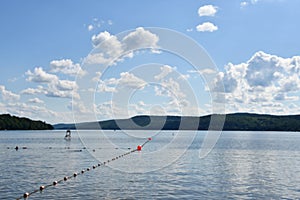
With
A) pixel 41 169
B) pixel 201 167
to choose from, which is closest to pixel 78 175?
pixel 41 169

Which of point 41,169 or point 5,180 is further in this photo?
point 41,169

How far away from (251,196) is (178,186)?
8150mm

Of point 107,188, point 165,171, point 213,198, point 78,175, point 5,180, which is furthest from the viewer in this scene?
point 165,171

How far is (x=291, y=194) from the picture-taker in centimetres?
3894

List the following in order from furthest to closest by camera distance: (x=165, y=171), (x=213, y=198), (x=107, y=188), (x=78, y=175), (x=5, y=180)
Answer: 1. (x=165, y=171)
2. (x=78, y=175)
3. (x=5, y=180)
4. (x=107, y=188)
5. (x=213, y=198)

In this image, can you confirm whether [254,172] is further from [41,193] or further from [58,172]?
[41,193]

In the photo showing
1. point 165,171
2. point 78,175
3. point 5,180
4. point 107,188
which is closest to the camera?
Answer: point 107,188

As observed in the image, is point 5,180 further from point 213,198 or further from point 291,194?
point 291,194

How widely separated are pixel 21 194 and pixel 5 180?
9497mm

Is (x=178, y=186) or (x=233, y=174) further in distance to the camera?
(x=233, y=174)

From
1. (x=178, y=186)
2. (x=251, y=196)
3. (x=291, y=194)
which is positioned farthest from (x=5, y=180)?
(x=291, y=194)

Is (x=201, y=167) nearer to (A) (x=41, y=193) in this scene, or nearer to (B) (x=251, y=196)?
(B) (x=251, y=196)

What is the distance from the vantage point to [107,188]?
1617 inches

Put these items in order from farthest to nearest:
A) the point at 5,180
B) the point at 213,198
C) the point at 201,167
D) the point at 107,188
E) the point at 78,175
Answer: the point at 201,167, the point at 78,175, the point at 5,180, the point at 107,188, the point at 213,198
